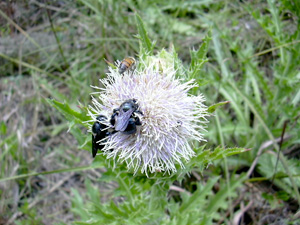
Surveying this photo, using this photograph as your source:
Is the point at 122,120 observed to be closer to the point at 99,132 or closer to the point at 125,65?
the point at 99,132

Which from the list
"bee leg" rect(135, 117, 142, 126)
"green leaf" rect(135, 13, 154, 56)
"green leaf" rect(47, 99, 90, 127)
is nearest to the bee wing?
"bee leg" rect(135, 117, 142, 126)

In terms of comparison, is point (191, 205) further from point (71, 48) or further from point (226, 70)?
point (71, 48)

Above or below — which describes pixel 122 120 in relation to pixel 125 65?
below

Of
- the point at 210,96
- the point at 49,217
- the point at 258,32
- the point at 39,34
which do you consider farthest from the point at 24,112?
the point at 258,32

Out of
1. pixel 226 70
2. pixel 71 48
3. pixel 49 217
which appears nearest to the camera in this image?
pixel 49 217

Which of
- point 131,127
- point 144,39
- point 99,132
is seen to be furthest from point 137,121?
point 144,39

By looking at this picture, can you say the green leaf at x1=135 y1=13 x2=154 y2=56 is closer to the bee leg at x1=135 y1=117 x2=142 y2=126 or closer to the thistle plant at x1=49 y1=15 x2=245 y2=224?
the thistle plant at x1=49 y1=15 x2=245 y2=224

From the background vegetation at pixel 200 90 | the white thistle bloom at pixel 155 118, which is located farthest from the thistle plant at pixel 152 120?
the background vegetation at pixel 200 90
